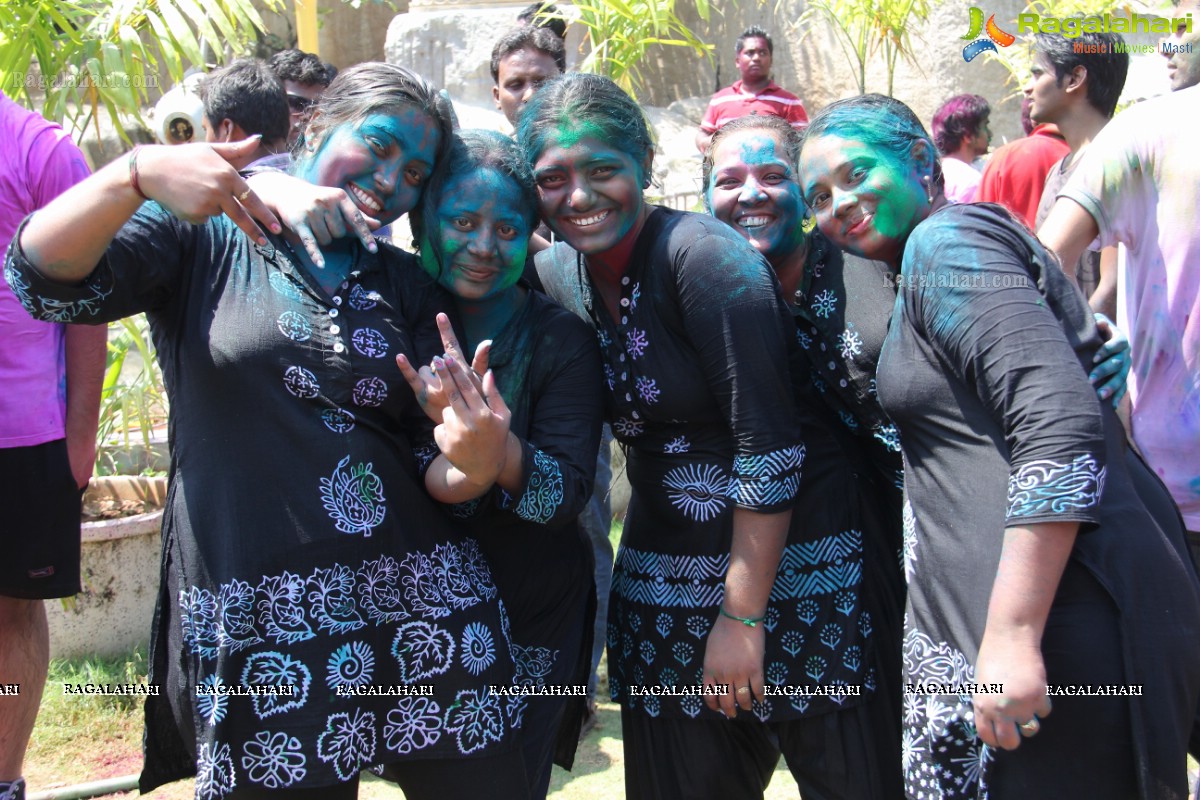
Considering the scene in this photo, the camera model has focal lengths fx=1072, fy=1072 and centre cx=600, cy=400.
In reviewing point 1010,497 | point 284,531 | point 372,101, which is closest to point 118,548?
point 284,531

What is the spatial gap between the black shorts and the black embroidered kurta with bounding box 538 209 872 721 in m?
1.41

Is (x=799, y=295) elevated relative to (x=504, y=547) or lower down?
elevated

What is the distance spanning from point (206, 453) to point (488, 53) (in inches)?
254

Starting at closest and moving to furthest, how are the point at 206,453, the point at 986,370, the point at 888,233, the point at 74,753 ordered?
1. the point at 986,370
2. the point at 206,453
3. the point at 888,233
4. the point at 74,753

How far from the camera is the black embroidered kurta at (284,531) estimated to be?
1.78m

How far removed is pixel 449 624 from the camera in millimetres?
1906

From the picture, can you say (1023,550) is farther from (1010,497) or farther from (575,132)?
(575,132)

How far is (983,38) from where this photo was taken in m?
7.51

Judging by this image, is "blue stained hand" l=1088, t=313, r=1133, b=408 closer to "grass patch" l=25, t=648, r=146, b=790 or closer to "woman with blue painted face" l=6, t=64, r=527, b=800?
"woman with blue painted face" l=6, t=64, r=527, b=800

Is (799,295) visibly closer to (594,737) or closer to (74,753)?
(594,737)

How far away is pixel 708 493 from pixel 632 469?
205 millimetres

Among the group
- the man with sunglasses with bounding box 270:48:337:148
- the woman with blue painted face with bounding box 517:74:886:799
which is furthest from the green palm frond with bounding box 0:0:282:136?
the woman with blue painted face with bounding box 517:74:886:799

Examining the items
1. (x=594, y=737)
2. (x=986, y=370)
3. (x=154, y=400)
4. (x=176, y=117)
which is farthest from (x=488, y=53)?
(x=986, y=370)

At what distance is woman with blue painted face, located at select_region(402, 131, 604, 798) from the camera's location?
78.3 inches
